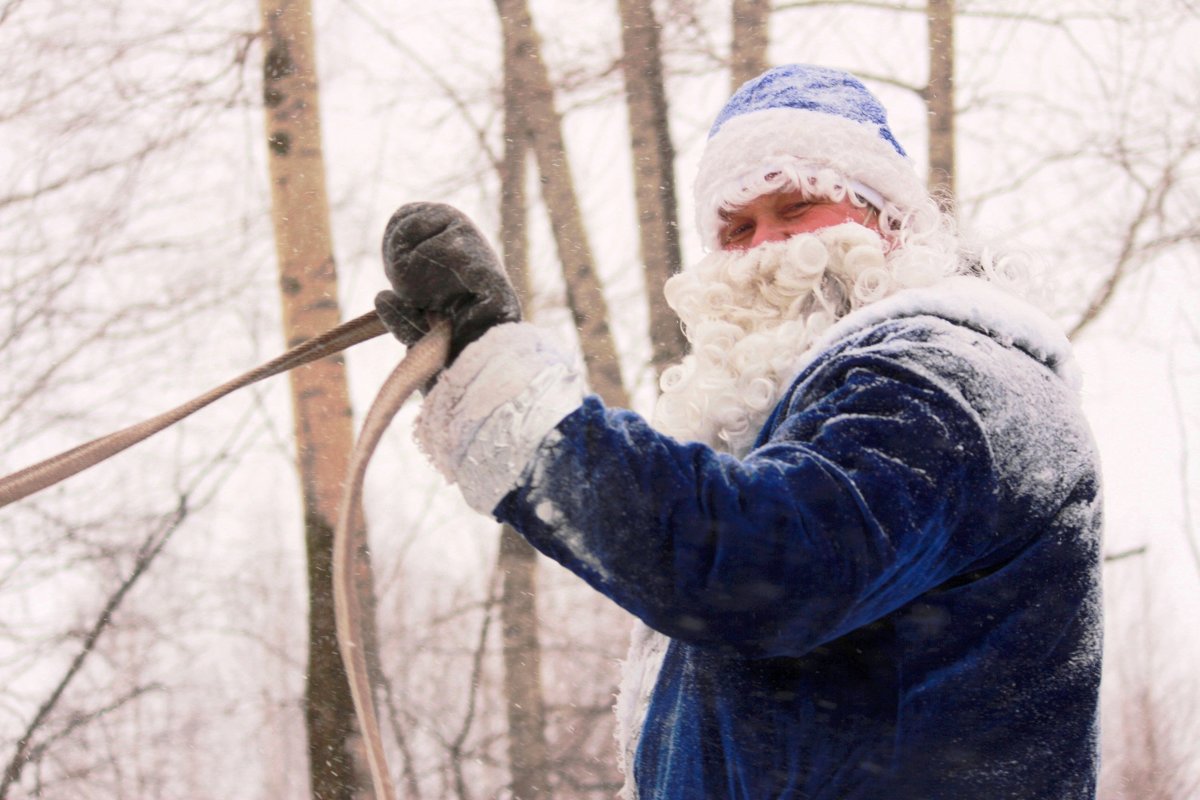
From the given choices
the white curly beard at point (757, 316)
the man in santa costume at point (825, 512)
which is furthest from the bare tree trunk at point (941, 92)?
the man in santa costume at point (825, 512)

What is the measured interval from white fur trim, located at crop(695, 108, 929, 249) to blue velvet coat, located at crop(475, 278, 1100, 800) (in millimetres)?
638

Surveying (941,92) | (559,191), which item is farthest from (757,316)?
(941,92)

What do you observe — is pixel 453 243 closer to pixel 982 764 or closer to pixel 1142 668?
pixel 982 764

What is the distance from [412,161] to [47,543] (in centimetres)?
268

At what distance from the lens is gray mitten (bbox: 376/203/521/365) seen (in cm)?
107

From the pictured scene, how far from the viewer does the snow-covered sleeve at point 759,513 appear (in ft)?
3.15

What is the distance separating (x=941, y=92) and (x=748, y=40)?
1.10 metres

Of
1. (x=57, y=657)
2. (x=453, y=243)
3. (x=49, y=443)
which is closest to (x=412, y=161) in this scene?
(x=49, y=443)

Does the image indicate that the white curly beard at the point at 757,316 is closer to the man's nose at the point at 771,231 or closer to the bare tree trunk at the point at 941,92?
the man's nose at the point at 771,231

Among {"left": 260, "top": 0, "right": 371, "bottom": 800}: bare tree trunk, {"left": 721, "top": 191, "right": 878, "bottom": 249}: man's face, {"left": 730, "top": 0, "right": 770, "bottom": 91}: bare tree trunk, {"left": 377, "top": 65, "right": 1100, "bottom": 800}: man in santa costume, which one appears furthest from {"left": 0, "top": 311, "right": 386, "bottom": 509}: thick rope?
{"left": 730, "top": 0, "right": 770, "bottom": 91}: bare tree trunk

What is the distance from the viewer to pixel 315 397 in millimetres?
4309

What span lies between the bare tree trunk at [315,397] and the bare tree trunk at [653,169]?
1429mm

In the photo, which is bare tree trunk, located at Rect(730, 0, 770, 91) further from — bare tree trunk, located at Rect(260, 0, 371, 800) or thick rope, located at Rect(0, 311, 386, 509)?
thick rope, located at Rect(0, 311, 386, 509)

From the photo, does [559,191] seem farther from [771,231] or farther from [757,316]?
[757,316]
